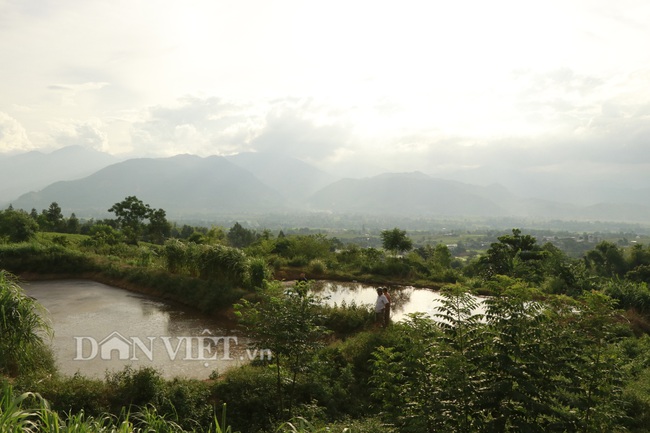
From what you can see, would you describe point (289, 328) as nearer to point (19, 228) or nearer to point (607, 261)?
point (19, 228)

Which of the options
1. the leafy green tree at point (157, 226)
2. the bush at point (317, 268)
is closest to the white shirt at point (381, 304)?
the bush at point (317, 268)

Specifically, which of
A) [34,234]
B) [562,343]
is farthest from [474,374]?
[34,234]

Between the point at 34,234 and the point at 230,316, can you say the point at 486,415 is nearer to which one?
the point at 230,316

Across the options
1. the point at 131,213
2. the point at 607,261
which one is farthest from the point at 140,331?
the point at 131,213

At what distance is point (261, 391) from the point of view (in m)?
7.29

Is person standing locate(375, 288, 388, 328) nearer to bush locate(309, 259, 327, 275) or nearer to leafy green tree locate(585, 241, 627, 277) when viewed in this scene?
bush locate(309, 259, 327, 275)

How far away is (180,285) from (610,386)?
13.9m

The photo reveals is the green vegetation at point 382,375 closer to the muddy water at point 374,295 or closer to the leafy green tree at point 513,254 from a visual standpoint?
the muddy water at point 374,295

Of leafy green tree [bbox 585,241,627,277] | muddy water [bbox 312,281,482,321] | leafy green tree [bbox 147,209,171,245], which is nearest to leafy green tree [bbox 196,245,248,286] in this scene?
muddy water [bbox 312,281,482,321]

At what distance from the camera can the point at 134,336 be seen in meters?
11.1

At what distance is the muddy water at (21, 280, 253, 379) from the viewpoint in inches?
358

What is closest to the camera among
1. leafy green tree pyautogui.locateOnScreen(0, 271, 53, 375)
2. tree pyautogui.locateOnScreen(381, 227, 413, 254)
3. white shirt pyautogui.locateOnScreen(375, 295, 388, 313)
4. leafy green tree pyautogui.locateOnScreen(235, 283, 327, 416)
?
leafy green tree pyautogui.locateOnScreen(235, 283, 327, 416)

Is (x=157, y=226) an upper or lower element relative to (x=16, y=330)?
upper

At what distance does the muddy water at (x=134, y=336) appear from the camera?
358 inches
